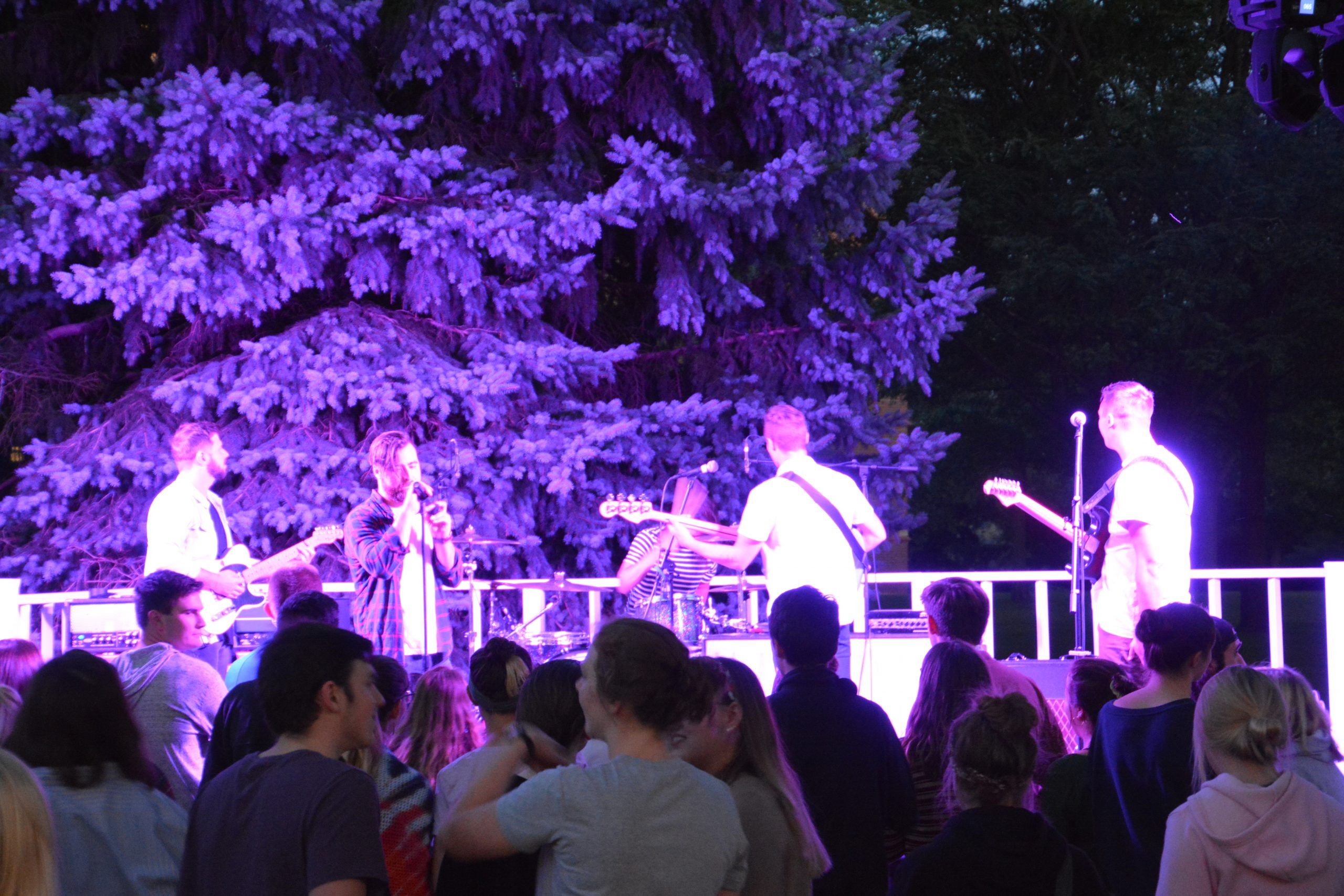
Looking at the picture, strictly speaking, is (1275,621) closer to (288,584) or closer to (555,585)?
(555,585)

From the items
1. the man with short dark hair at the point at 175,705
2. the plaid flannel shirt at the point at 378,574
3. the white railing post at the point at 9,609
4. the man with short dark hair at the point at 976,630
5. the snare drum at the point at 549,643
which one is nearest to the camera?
the man with short dark hair at the point at 175,705

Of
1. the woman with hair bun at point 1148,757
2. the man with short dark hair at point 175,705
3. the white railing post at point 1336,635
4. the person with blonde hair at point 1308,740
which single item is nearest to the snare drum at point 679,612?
the white railing post at point 1336,635

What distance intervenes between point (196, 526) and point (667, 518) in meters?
2.65

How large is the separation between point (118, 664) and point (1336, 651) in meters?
6.98

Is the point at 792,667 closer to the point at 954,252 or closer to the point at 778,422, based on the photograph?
the point at 778,422

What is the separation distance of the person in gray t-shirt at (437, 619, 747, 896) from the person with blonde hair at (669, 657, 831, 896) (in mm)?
262

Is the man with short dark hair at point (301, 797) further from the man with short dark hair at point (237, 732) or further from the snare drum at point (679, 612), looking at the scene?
the snare drum at point (679, 612)

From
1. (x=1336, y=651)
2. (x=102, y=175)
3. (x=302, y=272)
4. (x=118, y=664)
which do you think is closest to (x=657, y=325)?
(x=302, y=272)

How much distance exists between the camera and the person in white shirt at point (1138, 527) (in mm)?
7098

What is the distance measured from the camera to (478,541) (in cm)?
873

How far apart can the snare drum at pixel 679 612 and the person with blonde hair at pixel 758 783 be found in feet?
17.0

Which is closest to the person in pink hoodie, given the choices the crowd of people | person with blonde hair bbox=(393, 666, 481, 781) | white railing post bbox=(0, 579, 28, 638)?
the crowd of people

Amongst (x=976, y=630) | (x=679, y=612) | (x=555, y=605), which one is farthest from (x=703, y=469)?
(x=976, y=630)

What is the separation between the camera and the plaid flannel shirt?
6.72 meters
